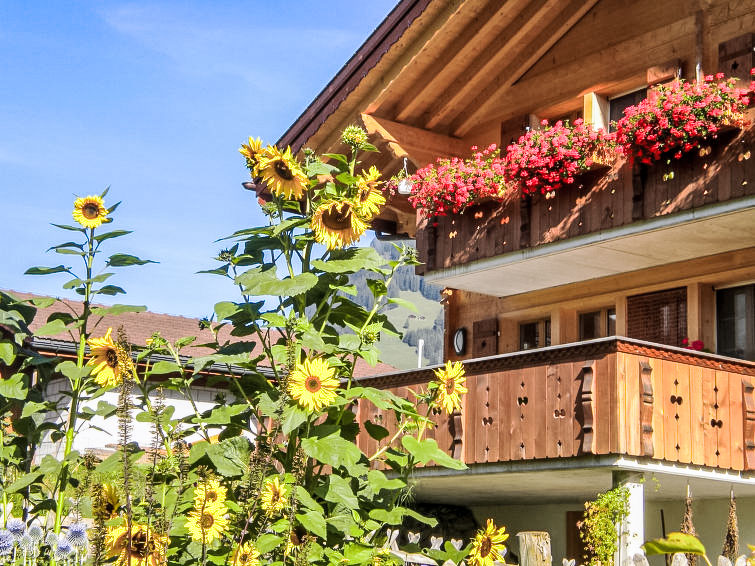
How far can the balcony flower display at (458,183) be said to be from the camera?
45.6 feet

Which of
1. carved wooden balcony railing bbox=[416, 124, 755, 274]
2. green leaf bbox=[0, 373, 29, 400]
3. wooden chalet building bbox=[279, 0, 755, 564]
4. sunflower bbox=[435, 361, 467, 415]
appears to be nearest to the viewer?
sunflower bbox=[435, 361, 467, 415]

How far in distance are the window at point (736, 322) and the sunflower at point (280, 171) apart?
29.8ft

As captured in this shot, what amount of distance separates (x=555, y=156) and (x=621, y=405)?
349 cm

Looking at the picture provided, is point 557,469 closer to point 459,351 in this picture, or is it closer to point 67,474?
point 459,351

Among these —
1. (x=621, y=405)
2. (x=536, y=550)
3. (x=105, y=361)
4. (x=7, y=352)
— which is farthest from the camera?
(x=621, y=405)

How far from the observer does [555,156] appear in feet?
42.5

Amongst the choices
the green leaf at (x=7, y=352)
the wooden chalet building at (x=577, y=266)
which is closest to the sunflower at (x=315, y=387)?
the green leaf at (x=7, y=352)

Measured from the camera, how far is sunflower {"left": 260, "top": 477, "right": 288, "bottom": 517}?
3.95 meters

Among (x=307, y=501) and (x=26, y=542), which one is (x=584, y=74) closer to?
(x=307, y=501)

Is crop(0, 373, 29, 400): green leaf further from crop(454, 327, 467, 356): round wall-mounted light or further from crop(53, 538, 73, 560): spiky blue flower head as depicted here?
crop(454, 327, 467, 356): round wall-mounted light

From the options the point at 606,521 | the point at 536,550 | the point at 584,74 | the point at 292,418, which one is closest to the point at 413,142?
the point at 584,74

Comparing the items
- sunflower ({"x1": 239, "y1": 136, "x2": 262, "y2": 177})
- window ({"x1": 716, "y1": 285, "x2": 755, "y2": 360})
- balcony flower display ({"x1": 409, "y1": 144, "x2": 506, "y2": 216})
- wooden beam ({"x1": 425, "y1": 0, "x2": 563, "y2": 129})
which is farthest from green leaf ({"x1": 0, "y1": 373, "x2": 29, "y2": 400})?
wooden beam ({"x1": 425, "y1": 0, "x2": 563, "y2": 129})

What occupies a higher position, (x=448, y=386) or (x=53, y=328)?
(x=53, y=328)

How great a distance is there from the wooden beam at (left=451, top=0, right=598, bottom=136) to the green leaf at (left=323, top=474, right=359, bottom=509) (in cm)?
1116
